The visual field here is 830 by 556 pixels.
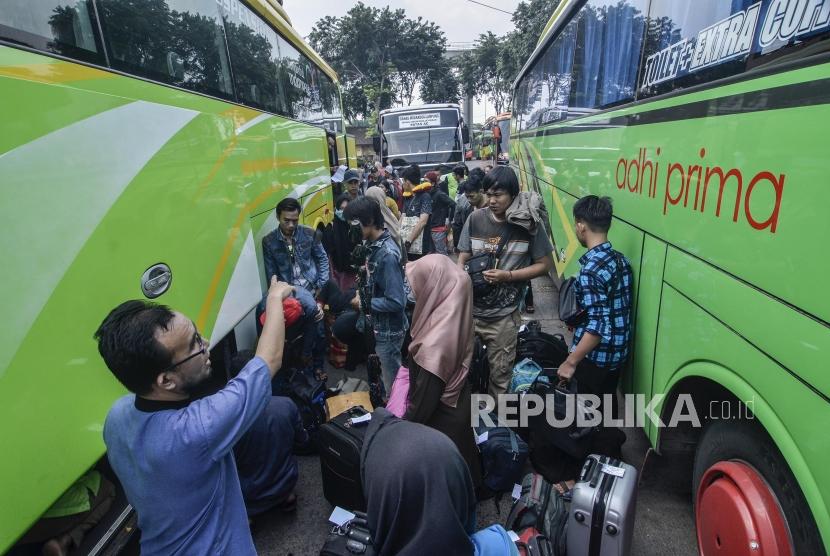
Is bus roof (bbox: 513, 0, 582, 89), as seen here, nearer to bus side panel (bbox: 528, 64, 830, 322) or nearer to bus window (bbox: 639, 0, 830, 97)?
bus window (bbox: 639, 0, 830, 97)

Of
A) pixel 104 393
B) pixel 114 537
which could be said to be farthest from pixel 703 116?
pixel 114 537

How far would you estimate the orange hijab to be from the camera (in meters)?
2.21

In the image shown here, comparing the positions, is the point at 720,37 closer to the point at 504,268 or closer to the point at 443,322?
the point at 443,322

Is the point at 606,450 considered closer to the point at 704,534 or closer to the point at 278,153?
the point at 704,534

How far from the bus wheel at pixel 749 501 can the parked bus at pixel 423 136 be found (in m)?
12.8

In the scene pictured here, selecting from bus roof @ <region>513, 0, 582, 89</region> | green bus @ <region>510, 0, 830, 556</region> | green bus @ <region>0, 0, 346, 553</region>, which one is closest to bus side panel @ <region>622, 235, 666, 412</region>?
green bus @ <region>510, 0, 830, 556</region>

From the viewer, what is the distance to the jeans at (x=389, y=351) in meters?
3.58

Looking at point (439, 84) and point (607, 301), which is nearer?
point (607, 301)

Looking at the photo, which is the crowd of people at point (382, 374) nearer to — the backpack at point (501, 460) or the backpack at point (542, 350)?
the backpack at point (501, 460)

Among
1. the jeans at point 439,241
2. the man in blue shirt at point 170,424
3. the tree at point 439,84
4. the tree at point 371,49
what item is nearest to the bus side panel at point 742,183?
the man in blue shirt at point 170,424

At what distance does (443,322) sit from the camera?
88.3 inches

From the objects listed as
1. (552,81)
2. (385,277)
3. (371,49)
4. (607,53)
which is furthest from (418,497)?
(371,49)

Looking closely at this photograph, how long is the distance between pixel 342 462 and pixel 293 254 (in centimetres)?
229

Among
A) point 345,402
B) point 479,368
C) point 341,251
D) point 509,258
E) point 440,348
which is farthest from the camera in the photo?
point 341,251
